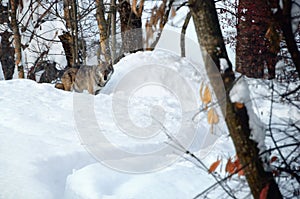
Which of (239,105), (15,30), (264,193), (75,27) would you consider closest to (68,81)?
(75,27)

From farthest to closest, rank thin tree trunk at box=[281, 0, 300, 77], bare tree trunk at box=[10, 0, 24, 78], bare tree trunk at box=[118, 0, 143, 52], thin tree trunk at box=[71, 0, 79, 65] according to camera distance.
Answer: bare tree trunk at box=[10, 0, 24, 78] → thin tree trunk at box=[71, 0, 79, 65] → bare tree trunk at box=[118, 0, 143, 52] → thin tree trunk at box=[281, 0, 300, 77]

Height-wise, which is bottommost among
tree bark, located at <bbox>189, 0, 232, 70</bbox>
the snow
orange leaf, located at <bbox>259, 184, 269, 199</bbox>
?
orange leaf, located at <bbox>259, 184, 269, 199</bbox>

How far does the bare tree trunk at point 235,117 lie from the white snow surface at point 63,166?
3.98 feet

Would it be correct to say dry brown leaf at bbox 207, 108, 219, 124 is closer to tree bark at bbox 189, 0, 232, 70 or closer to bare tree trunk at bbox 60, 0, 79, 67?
tree bark at bbox 189, 0, 232, 70

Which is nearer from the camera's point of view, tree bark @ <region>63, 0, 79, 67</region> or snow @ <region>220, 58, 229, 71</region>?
snow @ <region>220, 58, 229, 71</region>

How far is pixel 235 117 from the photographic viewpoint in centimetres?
197

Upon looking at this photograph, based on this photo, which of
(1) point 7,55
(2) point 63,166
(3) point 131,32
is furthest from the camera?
(1) point 7,55

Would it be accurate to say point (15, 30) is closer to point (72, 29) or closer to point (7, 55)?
point (72, 29)

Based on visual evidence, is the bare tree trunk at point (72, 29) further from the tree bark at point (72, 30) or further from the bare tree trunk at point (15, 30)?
the bare tree trunk at point (15, 30)

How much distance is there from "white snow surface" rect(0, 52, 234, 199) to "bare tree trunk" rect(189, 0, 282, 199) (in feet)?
3.98

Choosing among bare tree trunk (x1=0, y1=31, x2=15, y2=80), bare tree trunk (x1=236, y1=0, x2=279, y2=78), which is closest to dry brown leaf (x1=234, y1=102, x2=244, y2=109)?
bare tree trunk (x1=236, y1=0, x2=279, y2=78)

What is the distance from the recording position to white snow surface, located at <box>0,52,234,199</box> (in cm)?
327

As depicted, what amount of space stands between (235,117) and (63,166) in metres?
2.33

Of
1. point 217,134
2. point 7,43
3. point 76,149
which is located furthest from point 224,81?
point 7,43
